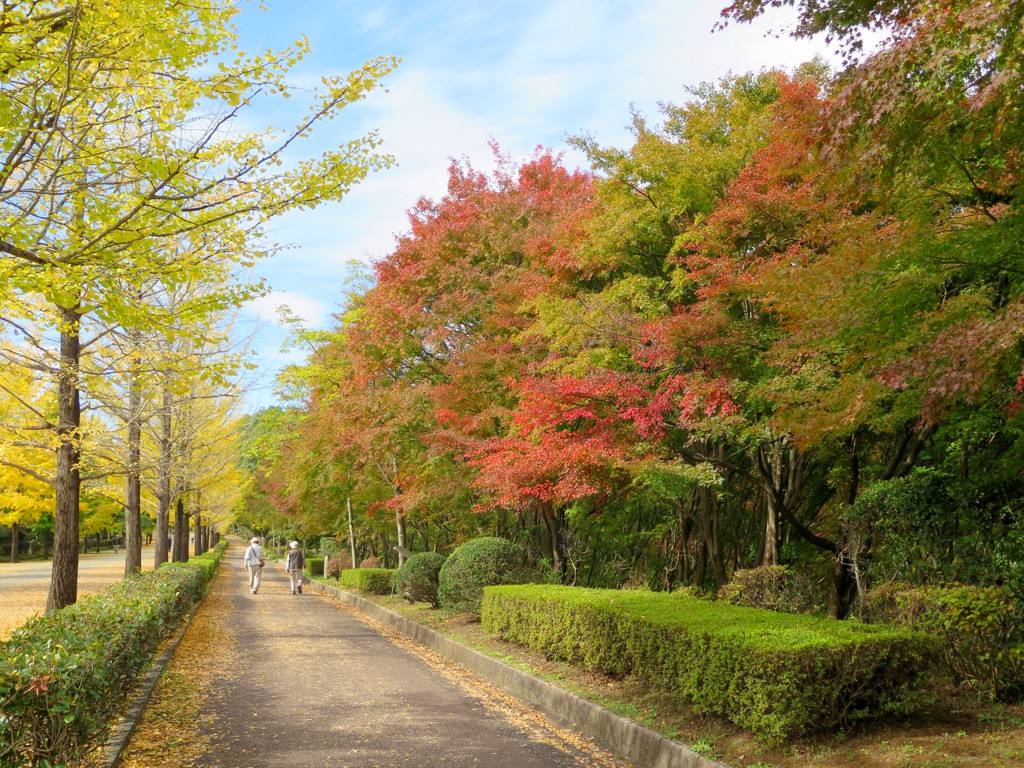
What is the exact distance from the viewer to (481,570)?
13.4 m

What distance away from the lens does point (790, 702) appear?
5.30m

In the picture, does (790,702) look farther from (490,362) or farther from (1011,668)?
(490,362)

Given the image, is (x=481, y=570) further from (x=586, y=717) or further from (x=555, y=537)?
(x=586, y=717)

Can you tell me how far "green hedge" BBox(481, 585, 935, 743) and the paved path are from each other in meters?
1.01

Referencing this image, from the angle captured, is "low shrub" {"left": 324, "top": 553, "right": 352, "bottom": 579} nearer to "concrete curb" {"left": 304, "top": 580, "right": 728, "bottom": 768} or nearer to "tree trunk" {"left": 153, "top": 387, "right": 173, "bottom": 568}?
"tree trunk" {"left": 153, "top": 387, "right": 173, "bottom": 568}

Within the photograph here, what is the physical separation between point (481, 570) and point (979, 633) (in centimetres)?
849

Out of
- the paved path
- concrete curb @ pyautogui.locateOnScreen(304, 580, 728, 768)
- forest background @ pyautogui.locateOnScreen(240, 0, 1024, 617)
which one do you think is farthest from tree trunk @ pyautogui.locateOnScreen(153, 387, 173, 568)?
concrete curb @ pyautogui.locateOnScreen(304, 580, 728, 768)

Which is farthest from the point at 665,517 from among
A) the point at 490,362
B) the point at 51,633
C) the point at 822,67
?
the point at 51,633

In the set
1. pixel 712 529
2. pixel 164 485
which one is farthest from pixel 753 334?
pixel 164 485

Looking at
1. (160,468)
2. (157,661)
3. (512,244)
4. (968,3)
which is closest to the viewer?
(968,3)

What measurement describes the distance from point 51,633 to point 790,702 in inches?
210

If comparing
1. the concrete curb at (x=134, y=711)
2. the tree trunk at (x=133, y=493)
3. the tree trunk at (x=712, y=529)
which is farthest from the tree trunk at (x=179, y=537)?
the tree trunk at (x=712, y=529)

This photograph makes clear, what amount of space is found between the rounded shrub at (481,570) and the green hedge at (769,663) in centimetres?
566

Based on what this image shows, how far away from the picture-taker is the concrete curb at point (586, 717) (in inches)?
225
